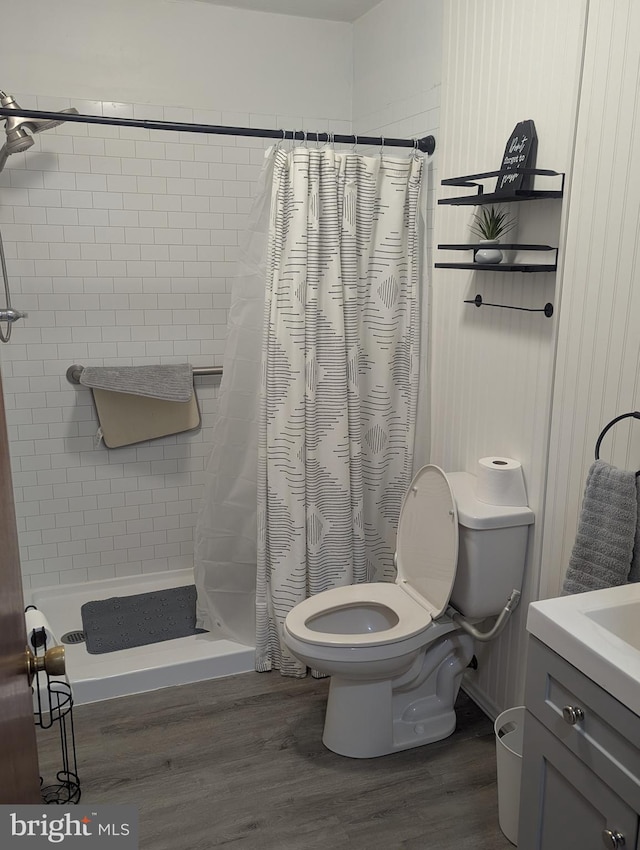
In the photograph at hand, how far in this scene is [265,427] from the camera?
8.86ft

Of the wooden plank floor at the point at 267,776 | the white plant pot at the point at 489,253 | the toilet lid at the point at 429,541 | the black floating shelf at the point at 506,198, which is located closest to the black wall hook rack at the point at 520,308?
the white plant pot at the point at 489,253

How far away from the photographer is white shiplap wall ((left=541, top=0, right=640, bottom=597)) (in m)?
1.79

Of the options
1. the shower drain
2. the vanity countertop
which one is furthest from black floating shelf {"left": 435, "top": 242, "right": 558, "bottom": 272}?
the shower drain

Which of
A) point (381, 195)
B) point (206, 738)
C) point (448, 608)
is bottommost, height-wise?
point (206, 738)

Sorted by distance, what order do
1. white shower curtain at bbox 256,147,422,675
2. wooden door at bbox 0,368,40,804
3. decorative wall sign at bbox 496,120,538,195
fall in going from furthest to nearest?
white shower curtain at bbox 256,147,422,675 → decorative wall sign at bbox 496,120,538,195 → wooden door at bbox 0,368,40,804

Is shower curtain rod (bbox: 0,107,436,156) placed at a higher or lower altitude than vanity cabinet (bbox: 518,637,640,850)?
higher

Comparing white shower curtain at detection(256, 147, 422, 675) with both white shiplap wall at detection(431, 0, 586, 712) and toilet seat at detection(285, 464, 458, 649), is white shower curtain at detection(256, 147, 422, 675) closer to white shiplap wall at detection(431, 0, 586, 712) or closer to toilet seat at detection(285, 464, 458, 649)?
white shiplap wall at detection(431, 0, 586, 712)

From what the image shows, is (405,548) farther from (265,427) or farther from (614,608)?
(614,608)

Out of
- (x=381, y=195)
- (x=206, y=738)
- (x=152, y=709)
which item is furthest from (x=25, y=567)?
(x=381, y=195)

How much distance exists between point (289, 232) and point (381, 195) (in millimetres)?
379

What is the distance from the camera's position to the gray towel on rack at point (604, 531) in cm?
176

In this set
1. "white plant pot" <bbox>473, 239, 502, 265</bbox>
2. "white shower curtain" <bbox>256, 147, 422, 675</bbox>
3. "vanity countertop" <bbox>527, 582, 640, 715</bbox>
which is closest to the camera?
"vanity countertop" <bbox>527, 582, 640, 715</bbox>

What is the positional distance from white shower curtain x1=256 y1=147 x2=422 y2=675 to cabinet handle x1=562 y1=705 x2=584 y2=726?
55.3 inches

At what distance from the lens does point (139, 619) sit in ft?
10.2
